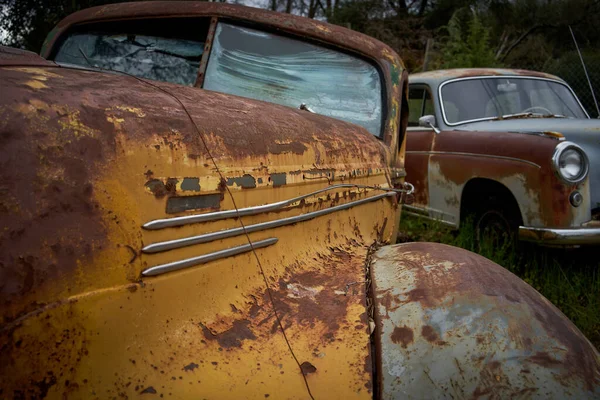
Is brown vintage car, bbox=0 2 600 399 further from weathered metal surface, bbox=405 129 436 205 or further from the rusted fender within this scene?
weathered metal surface, bbox=405 129 436 205

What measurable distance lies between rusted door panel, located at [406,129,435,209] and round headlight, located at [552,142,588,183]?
4.38 feet

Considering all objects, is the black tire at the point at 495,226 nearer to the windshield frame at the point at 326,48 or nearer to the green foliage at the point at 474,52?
the windshield frame at the point at 326,48

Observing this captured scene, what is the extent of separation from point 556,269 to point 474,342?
9.13ft

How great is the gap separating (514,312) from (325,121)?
96 centimetres

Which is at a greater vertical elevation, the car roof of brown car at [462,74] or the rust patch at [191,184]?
the car roof of brown car at [462,74]

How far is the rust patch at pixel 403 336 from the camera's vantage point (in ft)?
4.24

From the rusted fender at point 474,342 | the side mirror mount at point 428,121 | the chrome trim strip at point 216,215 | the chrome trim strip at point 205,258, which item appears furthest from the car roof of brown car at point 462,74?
the chrome trim strip at point 205,258

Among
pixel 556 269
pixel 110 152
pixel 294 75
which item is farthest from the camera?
pixel 556 269

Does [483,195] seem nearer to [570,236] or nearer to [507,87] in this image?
[570,236]

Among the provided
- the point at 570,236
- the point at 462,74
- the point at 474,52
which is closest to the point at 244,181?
the point at 570,236

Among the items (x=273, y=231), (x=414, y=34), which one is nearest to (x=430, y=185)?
(x=273, y=231)

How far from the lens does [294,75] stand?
2.30 meters

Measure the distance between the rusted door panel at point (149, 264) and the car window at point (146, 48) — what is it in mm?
762

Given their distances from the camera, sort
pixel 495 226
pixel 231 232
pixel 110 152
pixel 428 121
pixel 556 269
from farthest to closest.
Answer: pixel 428 121, pixel 495 226, pixel 556 269, pixel 231 232, pixel 110 152
